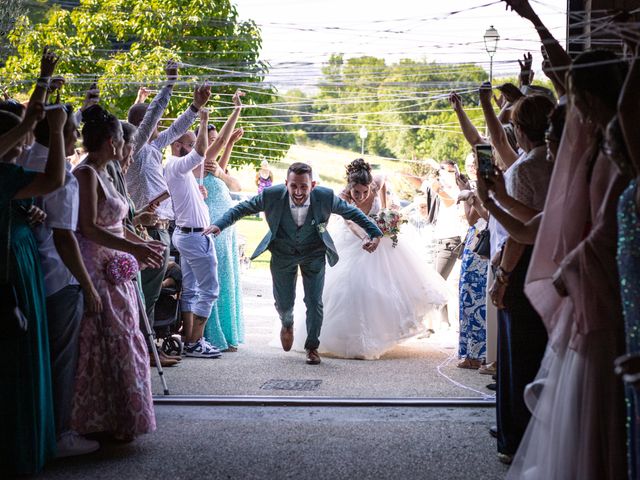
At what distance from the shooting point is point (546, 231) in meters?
3.40

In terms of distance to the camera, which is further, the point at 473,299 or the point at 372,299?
the point at 372,299

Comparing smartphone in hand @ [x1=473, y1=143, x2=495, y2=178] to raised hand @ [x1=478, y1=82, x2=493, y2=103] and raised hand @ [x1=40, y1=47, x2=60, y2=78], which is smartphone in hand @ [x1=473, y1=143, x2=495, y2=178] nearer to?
raised hand @ [x1=478, y1=82, x2=493, y2=103]

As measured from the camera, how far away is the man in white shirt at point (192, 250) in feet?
24.8

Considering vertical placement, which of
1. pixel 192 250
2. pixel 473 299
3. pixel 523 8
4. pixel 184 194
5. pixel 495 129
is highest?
pixel 523 8

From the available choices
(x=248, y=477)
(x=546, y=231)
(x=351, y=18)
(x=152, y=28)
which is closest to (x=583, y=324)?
(x=546, y=231)

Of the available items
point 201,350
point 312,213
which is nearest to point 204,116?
point 312,213

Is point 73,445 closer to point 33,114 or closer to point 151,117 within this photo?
point 33,114

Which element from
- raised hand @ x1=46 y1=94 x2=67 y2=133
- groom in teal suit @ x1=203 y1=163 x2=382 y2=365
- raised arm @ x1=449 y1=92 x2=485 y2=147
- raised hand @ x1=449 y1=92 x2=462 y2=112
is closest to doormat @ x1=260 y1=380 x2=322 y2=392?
groom in teal suit @ x1=203 y1=163 x2=382 y2=365

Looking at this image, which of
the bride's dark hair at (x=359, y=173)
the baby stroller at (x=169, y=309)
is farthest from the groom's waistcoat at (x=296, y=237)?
the bride's dark hair at (x=359, y=173)

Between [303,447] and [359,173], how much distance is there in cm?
412

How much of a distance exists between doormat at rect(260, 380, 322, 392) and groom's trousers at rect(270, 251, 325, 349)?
927 millimetres

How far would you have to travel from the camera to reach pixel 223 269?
809 cm

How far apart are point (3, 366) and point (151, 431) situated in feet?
2.99

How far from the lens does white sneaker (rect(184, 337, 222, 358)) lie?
7.66 metres
